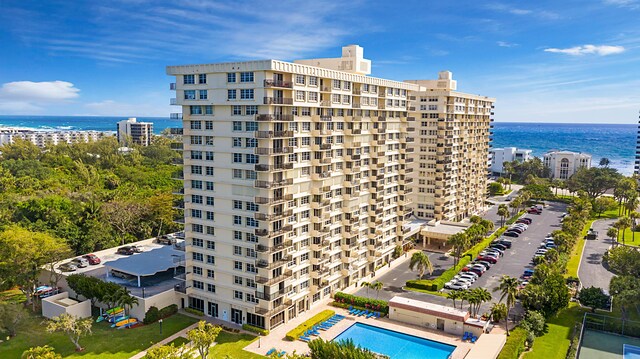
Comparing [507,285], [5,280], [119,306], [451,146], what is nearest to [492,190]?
[451,146]

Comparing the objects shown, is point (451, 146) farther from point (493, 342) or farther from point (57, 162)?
point (57, 162)

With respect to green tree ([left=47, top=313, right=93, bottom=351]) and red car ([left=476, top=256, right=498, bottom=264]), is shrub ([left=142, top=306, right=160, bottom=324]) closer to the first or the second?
green tree ([left=47, top=313, right=93, bottom=351])

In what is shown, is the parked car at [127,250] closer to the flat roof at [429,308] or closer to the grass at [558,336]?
the flat roof at [429,308]

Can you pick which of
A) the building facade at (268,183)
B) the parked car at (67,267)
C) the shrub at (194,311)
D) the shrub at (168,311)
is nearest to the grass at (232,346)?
the building facade at (268,183)

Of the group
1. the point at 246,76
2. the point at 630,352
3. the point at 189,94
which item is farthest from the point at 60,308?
the point at 630,352

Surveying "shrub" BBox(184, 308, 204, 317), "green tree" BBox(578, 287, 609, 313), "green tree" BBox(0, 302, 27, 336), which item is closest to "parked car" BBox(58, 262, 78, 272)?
"green tree" BBox(0, 302, 27, 336)

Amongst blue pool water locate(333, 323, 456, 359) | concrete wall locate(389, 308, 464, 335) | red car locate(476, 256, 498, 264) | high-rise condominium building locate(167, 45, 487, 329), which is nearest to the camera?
blue pool water locate(333, 323, 456, 359)
